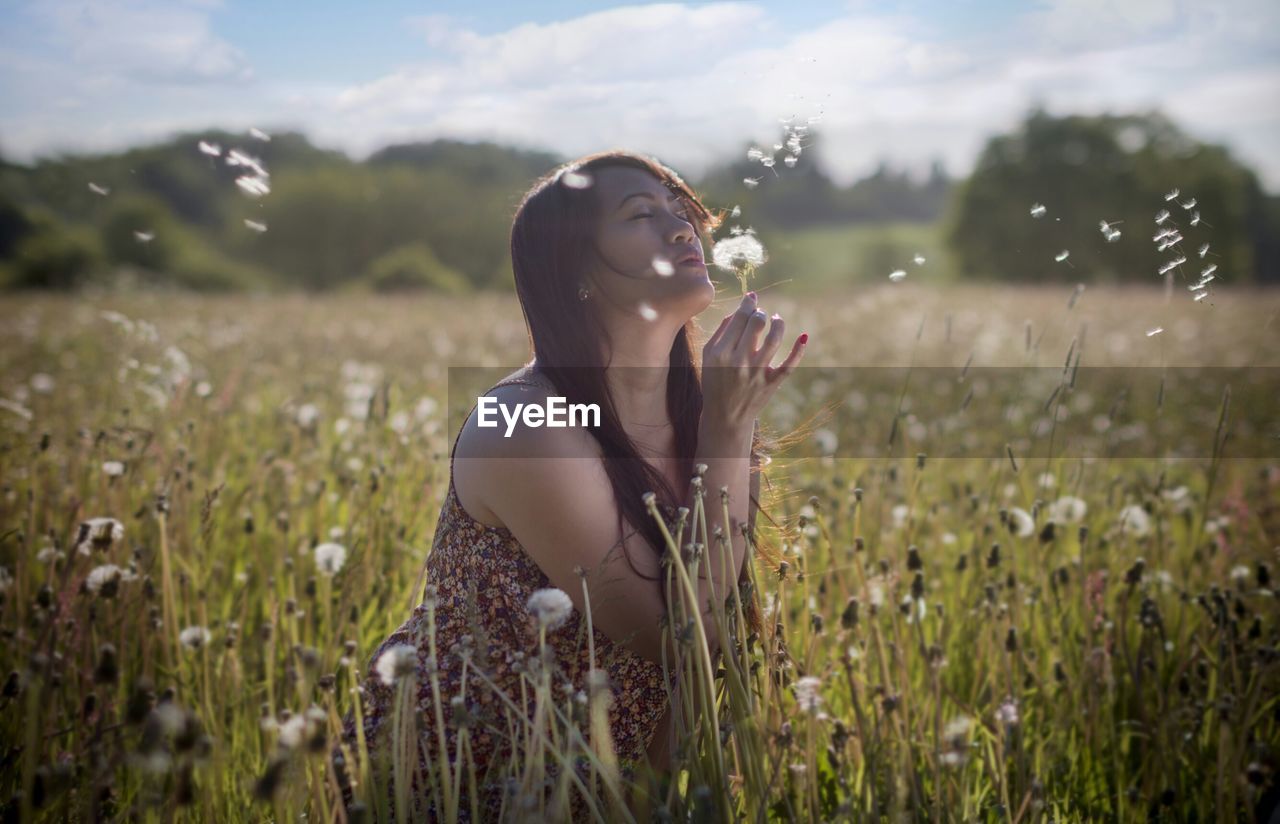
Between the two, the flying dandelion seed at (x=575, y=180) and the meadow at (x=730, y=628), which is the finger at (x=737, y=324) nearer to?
the meadow at (x=730, y=628)

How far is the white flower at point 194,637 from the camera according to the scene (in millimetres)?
2011

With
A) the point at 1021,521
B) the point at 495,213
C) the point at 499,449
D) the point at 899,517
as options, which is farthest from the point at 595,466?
the point at 495,213

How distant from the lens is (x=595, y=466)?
1998mm

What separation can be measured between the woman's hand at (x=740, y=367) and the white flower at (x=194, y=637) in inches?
45.7

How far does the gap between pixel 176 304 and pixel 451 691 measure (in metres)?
14.9

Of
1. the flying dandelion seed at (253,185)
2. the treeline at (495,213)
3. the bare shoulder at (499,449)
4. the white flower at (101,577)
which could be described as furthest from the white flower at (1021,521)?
the treeline at (495,213)

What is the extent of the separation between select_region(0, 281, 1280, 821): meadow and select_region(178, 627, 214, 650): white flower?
0.02 meters

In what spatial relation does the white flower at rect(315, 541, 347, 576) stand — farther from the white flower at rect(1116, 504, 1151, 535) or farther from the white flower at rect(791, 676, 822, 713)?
the white flower at rect(1116, 504, 1151, 535)

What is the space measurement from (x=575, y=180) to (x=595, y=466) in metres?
0.67

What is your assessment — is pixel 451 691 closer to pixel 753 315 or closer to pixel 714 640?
pixel 714 640

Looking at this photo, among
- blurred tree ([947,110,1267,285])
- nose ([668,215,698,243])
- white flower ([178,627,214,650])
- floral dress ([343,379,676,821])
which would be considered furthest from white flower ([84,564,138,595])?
blurred tree ([947,110,1267,285])

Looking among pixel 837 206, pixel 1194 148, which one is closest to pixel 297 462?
pixel 837 206

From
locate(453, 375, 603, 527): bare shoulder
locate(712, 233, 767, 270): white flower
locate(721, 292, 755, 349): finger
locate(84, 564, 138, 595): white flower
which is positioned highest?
locate(712, 233, 767, 270): white flower

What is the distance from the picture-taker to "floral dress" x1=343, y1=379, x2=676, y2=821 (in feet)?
6.42
